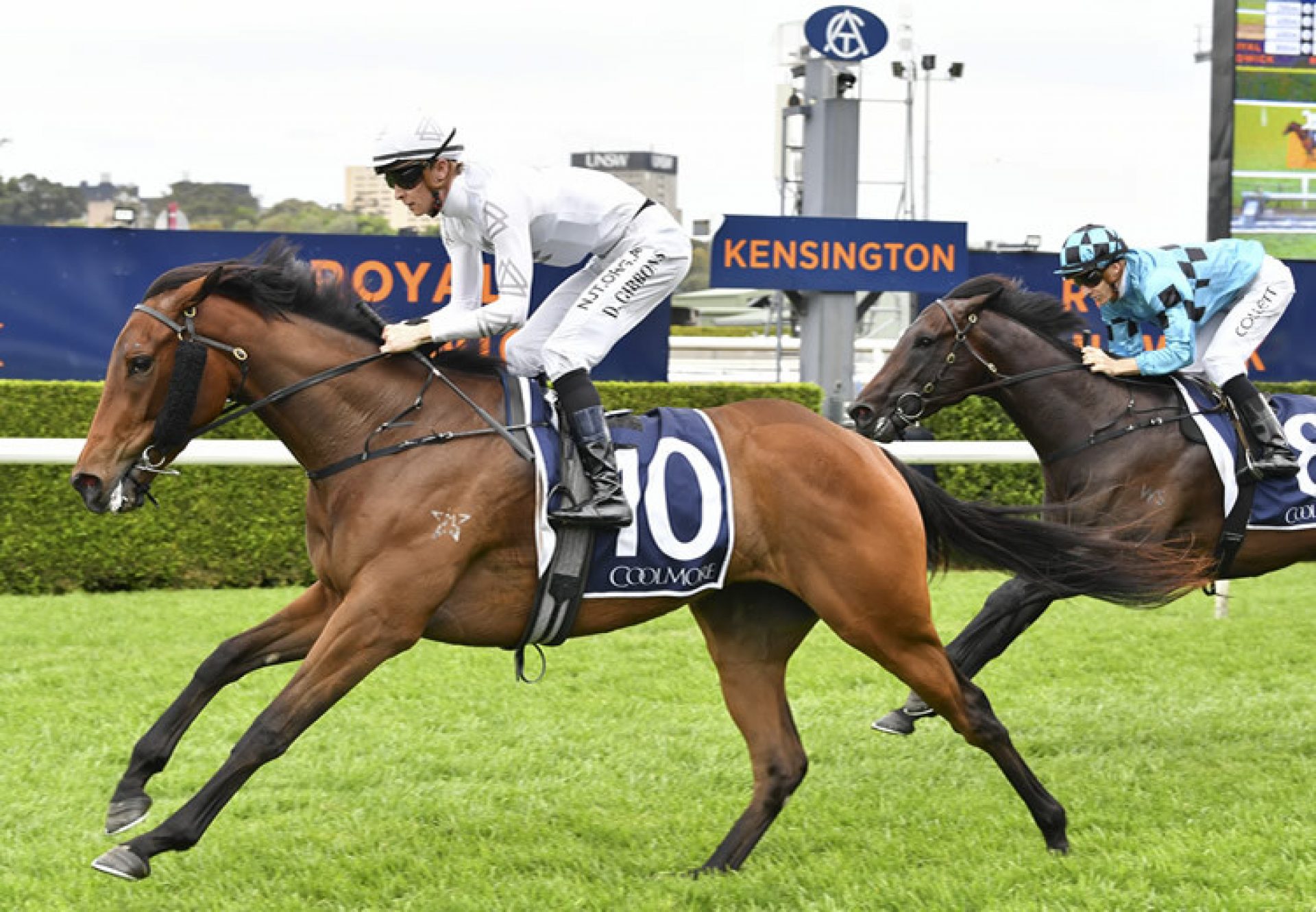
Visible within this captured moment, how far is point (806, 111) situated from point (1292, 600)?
14.3 feet

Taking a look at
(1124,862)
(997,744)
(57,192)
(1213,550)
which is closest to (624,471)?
(997,744)

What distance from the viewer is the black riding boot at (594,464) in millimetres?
3879

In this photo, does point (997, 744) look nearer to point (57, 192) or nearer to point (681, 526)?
point (681, 526)

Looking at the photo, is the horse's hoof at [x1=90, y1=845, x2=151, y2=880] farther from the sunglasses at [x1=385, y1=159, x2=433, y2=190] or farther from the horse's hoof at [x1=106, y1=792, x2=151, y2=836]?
the sunglasses at [x1=385, y1=159, x2=433, y2=190]

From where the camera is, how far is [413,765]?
5129 mm

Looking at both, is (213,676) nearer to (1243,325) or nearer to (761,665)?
(761,665)

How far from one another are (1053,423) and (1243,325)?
2.58 feet

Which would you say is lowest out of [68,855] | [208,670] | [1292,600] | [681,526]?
[1292,600]

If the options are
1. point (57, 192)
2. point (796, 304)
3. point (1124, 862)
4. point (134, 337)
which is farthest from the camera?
point (57, 192)

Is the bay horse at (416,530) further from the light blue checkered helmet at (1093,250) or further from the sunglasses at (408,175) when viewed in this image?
the light blue checkered helmet at (1093,250)

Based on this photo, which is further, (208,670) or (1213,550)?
(1213,550)

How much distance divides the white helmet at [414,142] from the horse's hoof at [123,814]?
5.37 feet

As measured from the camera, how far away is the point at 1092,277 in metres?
5.39

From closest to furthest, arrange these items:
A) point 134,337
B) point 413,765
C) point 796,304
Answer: point 134,337
point 413,765
point 796,304
